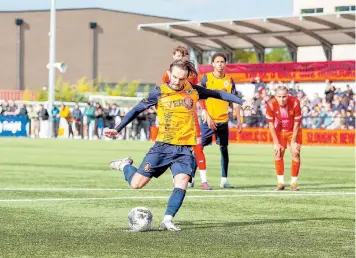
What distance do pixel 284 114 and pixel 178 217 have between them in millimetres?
5104

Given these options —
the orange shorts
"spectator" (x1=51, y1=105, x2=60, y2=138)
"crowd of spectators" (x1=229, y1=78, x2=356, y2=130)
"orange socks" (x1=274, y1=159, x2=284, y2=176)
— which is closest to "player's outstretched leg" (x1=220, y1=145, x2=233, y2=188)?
"orange socks" (x1=274, y1=159, x2=284, y2=176)

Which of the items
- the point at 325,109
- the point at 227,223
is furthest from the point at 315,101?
the point at 227,223

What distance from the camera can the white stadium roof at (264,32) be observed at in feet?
127

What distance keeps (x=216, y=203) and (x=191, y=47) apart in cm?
3283

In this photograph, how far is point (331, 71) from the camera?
41.9 meters

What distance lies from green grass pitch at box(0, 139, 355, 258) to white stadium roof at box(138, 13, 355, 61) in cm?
1923

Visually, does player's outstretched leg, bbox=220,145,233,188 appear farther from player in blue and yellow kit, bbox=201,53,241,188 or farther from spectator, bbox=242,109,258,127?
spectator, bbox=242,109,258,127

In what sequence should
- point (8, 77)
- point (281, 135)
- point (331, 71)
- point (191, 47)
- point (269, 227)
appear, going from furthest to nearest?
point (8, 77), point (191, 47), point (331, 71), point (281, 135), point (269, 227)

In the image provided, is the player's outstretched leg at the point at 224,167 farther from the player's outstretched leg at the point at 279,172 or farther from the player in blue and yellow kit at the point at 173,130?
the player in blue and yellow kit at the point at 173,130

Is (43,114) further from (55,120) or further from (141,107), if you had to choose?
(141,107)

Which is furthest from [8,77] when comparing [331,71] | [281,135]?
[281,135]

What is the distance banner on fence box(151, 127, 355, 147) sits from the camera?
39.8m

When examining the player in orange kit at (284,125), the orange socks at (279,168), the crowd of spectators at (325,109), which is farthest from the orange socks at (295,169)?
the crowd of spectators at (325,109)

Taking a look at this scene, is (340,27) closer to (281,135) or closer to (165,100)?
(281,135)
